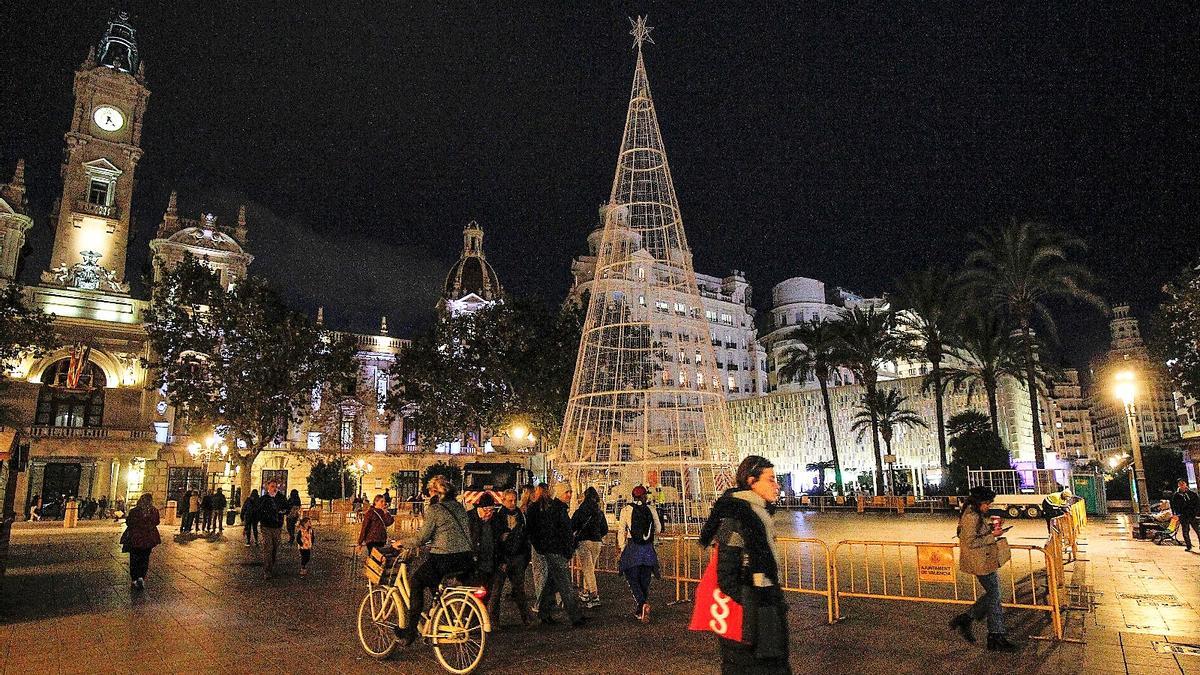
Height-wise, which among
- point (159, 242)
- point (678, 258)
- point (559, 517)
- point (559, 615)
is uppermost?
point (159, 242)

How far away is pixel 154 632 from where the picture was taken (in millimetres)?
8938

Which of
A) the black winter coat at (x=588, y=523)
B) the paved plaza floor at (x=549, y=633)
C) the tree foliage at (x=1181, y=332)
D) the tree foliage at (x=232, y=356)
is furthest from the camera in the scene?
the tree foliage at (x=232, y=356)

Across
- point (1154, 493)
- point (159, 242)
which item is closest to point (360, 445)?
point (159, 242)

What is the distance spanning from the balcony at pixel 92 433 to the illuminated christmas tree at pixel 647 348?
3624 cm

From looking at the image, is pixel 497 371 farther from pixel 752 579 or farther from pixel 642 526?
pixel 752 579

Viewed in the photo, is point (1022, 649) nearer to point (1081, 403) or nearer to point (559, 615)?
point (559, 615)

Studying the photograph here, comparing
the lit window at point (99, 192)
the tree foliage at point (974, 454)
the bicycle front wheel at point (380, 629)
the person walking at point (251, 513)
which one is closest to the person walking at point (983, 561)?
the bicycle front wheel at point (380, 629)

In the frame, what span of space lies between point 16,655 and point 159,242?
151 feet

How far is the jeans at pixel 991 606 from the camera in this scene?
25.2ft

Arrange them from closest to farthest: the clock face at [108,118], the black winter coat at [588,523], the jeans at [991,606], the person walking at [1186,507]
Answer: the jeans at [991,606] → the black winter coat at [588,523] → the person walking at [1186,507] → the clock face at [108,118]

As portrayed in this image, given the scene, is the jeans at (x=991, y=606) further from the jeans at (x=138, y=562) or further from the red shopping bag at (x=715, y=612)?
the jeans at (x=138, y=562)

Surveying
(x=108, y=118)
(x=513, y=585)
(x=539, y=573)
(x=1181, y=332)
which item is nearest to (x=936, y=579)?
(x=539, y=573)

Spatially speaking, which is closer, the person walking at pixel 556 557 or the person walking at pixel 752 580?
the person walking at pixel 752 580

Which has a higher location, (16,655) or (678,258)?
(678,258)
